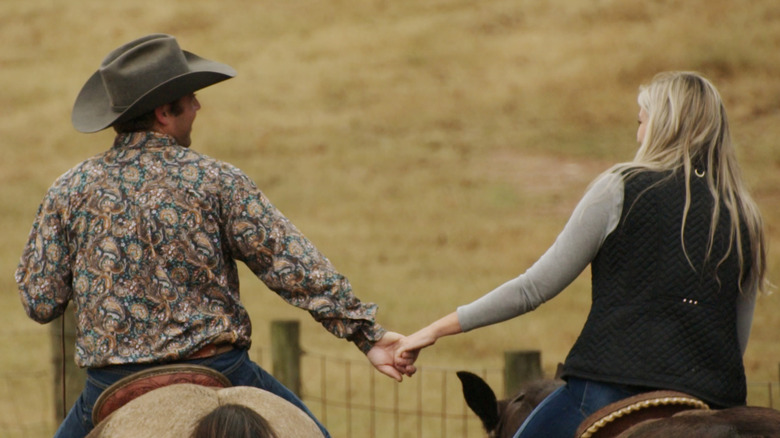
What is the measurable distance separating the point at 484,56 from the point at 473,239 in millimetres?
5377

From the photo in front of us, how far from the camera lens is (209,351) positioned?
125 inches

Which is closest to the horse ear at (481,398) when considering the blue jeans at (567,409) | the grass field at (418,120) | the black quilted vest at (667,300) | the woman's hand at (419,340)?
the woman's hand at (419,340)

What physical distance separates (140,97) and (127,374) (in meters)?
0.84

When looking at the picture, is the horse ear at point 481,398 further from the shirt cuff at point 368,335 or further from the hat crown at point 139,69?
the hat crown at point 139,69

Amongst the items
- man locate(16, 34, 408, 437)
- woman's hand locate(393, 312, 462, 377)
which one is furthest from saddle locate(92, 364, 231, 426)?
woman's hand locate(393, 312, 462, 377)

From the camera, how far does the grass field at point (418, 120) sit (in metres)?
11.1

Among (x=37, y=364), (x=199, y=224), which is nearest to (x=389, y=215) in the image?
(x=37, y=364)

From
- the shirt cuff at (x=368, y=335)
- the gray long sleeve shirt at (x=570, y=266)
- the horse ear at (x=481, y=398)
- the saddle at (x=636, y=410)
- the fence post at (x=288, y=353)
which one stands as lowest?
the fence post at (x=288, y=353)

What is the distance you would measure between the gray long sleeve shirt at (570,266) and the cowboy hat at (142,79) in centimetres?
112

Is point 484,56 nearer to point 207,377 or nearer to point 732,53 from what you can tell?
point 732,53

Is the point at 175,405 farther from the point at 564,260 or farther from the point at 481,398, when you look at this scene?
the point at 481,398

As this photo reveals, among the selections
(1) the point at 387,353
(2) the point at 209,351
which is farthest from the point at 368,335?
(2) the point at 209,351

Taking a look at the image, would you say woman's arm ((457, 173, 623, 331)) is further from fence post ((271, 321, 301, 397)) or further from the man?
fence post ((271, 321, 301, 397))

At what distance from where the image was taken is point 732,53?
15.5 metres
